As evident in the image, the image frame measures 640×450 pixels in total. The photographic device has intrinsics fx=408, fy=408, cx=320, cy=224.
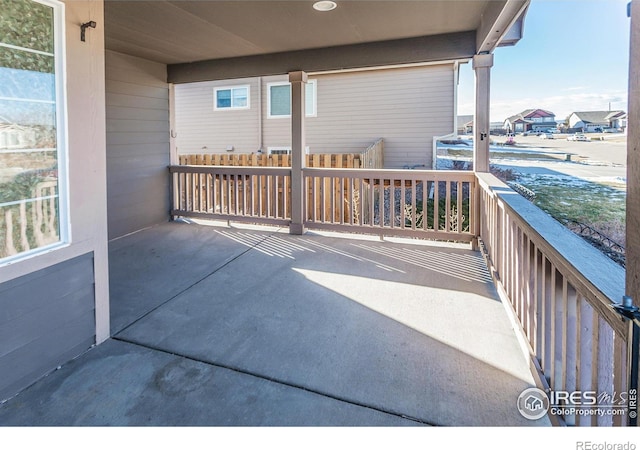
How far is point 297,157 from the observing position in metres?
5.76

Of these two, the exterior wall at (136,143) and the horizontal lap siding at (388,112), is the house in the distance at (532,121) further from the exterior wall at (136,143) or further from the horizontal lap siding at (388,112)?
the horizontal lap siding at (388,112)

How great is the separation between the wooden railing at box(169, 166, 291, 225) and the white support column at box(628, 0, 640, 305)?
496 centimetres

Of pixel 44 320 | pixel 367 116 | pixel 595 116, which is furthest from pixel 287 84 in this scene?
pixel 595 116

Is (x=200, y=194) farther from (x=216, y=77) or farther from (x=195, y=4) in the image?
(x=195, y=4)

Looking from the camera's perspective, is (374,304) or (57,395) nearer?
(57,395)

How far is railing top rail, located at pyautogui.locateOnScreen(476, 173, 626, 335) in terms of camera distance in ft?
3.91

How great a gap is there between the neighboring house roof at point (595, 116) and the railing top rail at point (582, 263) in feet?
1.55

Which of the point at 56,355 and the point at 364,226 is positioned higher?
the point at 364,226

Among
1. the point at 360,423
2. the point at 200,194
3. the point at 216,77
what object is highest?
the point at 216,77

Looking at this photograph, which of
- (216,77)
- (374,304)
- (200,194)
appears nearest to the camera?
(374,304)
